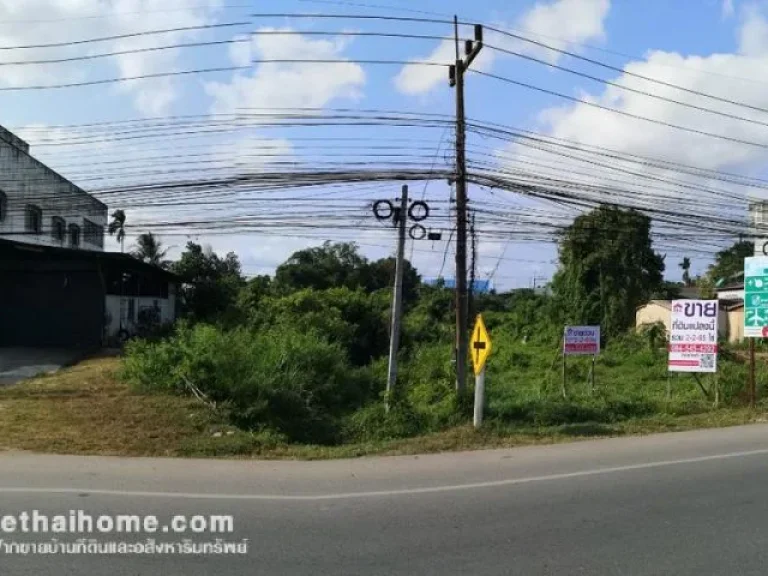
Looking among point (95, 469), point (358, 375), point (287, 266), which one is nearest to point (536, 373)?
point (358, 375)

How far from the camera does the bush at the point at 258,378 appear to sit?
1397cm

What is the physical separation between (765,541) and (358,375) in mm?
16630

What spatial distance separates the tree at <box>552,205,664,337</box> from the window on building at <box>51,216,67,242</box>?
27.3 meters

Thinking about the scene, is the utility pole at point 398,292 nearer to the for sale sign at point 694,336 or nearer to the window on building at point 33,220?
the for sale sign at point 694,336

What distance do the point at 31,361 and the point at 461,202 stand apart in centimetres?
1522

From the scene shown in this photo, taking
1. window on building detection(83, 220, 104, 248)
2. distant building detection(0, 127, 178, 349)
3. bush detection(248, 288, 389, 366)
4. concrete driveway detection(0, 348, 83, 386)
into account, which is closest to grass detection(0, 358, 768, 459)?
concrete driveway detection(0, 348, 83, 386)

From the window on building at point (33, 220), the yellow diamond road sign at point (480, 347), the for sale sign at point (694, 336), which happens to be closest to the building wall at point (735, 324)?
the for sale sign at point (694, 336)

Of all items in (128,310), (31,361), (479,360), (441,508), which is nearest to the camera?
(441,508)

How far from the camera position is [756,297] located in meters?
17.7

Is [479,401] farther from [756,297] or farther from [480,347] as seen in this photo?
[756,297]

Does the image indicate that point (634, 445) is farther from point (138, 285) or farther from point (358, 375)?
point (138, 285)

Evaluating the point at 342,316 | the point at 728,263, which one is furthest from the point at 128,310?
the point at 728,263

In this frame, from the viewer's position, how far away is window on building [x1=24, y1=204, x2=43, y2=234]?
38656mm

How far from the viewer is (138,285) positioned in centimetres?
3388
